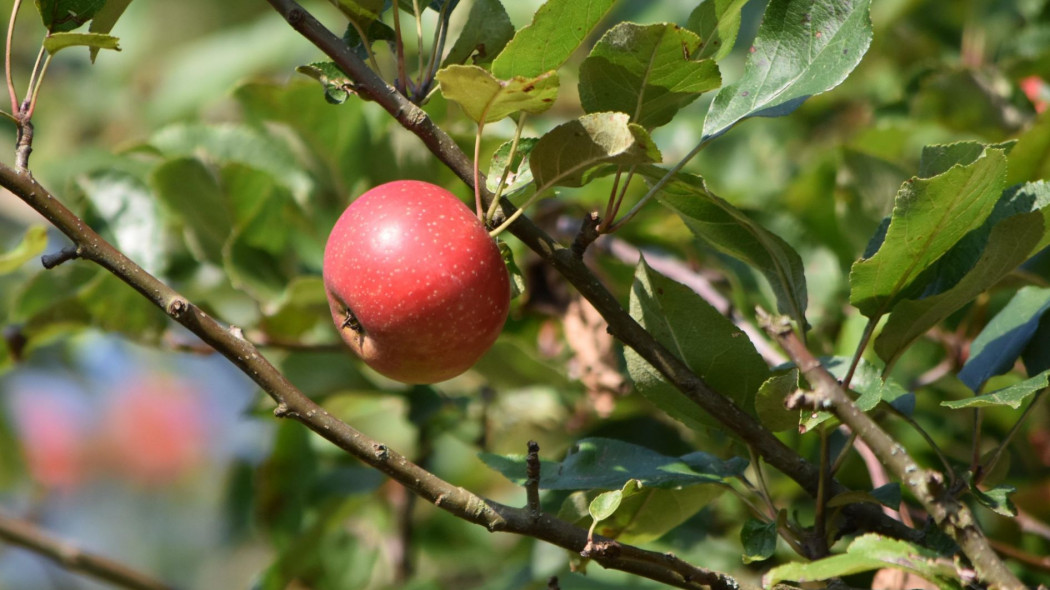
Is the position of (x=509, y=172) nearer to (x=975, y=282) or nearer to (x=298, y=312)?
(x=975, y=282)

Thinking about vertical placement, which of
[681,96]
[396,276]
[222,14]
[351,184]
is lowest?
[396,276]

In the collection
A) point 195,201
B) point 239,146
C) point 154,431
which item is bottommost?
point 195,201

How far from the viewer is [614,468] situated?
1.04 meters

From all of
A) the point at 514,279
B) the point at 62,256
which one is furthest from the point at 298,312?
the point at 62,256

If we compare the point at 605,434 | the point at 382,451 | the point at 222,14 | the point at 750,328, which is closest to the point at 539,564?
the point at 605,434

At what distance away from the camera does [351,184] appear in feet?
5.65

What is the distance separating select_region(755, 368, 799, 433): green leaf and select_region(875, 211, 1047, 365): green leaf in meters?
0.13

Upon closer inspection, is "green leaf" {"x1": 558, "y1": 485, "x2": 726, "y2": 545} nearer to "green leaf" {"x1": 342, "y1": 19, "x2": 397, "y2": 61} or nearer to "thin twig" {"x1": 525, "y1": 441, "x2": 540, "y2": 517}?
"thin twig" {"x1": 525, "y1": 441, "x2": 540, "y2": 517}

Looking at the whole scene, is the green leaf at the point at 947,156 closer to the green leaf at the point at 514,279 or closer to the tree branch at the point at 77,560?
the green leaf at the point at 514,279

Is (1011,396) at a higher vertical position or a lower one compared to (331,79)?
lower

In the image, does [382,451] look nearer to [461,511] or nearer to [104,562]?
[461,511]

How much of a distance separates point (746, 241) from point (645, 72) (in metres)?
0.22

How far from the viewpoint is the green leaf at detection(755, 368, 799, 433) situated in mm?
923

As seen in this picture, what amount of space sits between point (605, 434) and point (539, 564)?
0.25 metres
